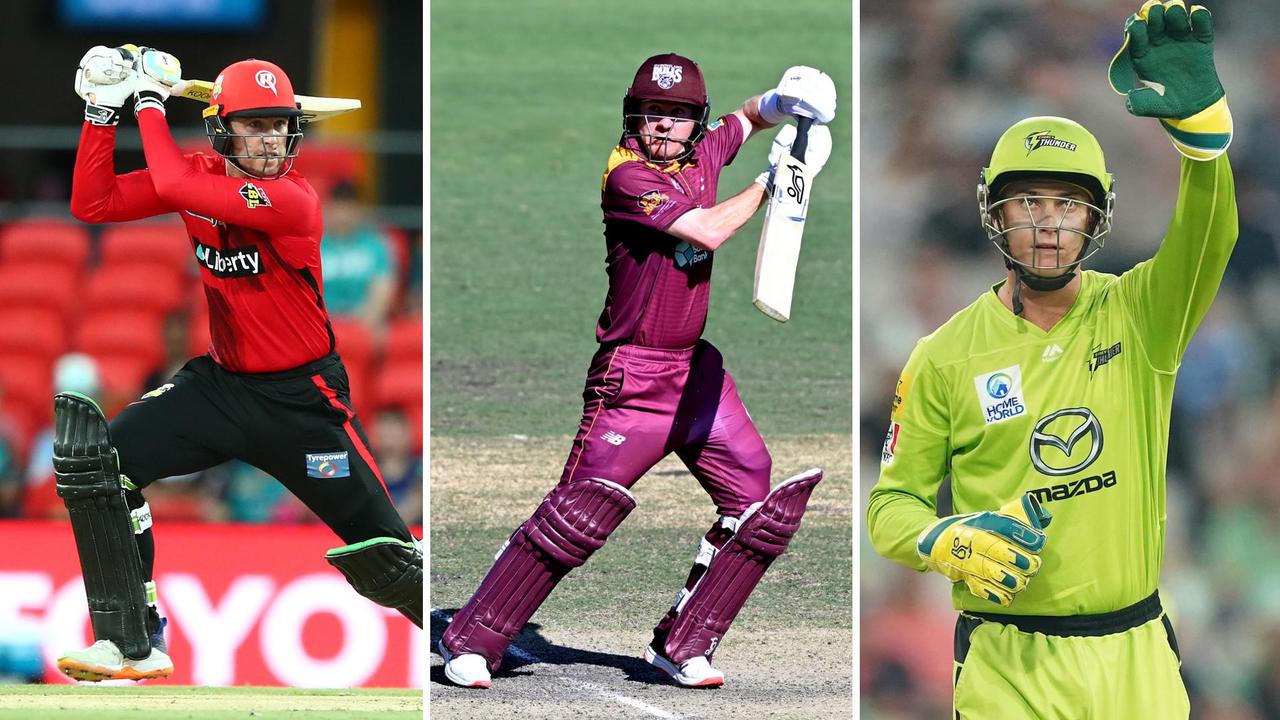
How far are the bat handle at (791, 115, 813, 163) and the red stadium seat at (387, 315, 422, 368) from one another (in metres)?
2.01

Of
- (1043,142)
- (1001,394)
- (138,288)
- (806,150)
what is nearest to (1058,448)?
(1001,394)

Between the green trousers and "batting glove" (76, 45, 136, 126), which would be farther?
"batting glove" (76, 45, 136, 126)

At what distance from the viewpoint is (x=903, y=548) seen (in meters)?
3.32

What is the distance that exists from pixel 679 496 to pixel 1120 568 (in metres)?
4.14

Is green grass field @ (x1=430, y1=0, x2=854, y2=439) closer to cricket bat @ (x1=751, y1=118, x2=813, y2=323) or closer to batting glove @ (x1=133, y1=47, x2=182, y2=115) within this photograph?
cricket bat @ (x1=751, y1=118, x2=813, y2=323)

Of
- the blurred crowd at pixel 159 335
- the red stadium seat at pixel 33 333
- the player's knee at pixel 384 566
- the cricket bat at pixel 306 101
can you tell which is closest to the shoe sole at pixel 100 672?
the player's knee at pixel 384 566

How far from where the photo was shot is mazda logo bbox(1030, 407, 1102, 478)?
130 inches

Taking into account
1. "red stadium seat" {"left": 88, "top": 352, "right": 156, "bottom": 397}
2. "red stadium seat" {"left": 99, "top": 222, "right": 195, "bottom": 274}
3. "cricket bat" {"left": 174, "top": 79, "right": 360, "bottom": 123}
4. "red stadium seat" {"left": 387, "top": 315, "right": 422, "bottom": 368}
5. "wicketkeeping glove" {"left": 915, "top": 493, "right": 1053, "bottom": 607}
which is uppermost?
"cricket bat" {"left": 174, "top": 79, "right": 360, "bottom": 123}

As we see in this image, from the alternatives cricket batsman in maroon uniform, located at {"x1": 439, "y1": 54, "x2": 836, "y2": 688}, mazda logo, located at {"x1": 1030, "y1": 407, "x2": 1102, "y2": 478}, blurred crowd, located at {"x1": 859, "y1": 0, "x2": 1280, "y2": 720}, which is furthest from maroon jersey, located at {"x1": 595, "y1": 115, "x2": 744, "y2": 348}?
mazda logo, located at {"x1": 1030, "y1": 407, "x2": 1102, "y2": 478}

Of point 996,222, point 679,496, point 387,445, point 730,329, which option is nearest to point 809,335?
point 730,329

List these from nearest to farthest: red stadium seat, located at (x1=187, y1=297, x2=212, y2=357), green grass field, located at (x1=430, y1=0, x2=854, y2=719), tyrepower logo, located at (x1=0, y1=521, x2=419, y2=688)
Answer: green grass field, located at (x1=430, y1=0, x2=854, y2=719) → tyrepower logo, located at (x1=0, y1=521, x2=419, y2=688) → red stadium seat, located at (x1=187, y1=297, x2=212, y2=357)

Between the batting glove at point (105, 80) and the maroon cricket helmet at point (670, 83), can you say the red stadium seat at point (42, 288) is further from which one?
the maroon cricket helmet at point (670, 83)

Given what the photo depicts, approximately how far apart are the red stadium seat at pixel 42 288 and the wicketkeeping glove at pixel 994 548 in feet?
18.9

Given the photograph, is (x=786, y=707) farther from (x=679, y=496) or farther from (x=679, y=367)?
(x=679, y=496)
